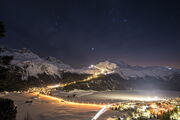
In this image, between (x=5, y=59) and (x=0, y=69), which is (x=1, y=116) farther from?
(x=5, y=59)

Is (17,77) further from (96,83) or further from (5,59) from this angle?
(5,59)

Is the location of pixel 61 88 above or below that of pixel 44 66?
below

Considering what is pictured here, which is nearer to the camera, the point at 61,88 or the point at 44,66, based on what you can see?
the point at 61,88

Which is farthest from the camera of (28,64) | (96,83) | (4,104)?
(28,64)

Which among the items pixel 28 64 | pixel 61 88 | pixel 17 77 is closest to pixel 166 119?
pixel 61 88

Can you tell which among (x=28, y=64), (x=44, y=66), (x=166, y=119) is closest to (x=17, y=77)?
(x=28, y=64)

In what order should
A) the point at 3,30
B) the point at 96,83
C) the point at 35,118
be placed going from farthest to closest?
the point at 96,83
the point at 35,118
the point at 3,30

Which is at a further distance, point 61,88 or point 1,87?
point 61,88

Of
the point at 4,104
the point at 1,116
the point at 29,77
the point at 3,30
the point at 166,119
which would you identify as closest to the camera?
the point at 3,30

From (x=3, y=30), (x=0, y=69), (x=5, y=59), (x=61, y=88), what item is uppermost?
(x=3, y=30)
